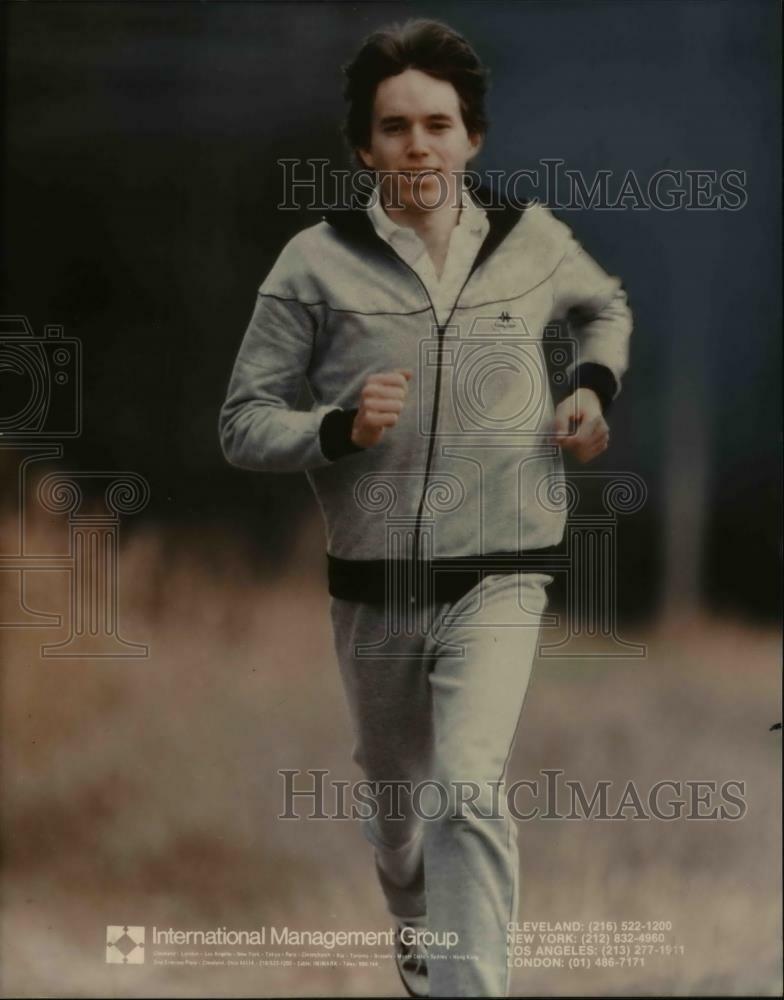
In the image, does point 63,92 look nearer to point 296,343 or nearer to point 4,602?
point 296,343

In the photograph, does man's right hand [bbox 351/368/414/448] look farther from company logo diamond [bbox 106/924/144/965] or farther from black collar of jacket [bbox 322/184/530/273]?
company logo diamond [bbox 106/924/144/965]

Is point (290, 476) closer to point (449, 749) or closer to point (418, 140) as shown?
point (449, 749)

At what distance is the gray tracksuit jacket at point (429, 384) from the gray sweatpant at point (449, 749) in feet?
0.30

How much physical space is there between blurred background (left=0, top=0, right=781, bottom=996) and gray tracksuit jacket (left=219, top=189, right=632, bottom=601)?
2.7 inches

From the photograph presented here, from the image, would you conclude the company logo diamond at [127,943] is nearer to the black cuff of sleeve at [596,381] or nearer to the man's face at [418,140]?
the black cuff of sleeve at [596,381]

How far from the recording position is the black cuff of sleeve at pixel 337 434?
3375 mm

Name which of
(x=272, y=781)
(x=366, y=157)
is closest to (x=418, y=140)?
(x=366, y=157)

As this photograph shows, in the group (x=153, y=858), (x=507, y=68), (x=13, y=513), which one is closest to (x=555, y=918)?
(x=153, y=858)

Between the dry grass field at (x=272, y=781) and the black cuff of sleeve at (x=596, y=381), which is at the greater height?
the black cuff of sleeve at (x=596, y=381)

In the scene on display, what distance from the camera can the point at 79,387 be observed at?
3.49 metres

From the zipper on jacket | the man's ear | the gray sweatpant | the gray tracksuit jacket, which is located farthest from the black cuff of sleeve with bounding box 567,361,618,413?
the man's ear

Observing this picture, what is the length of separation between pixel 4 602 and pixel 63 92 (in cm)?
125

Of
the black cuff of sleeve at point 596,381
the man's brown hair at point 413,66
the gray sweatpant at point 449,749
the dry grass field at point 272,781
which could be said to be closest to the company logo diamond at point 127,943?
the dry grass field at point 272,781

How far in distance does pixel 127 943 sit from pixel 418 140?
2.07 m
